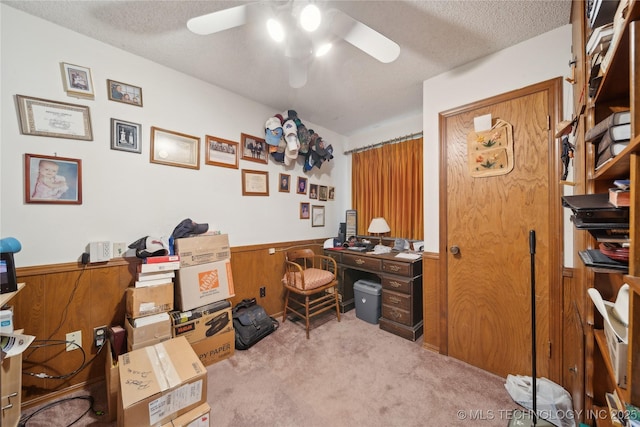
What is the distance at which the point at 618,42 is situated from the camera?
656mm

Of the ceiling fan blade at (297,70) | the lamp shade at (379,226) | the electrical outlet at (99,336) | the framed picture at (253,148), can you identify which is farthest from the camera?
the lamp shade at (379,226)

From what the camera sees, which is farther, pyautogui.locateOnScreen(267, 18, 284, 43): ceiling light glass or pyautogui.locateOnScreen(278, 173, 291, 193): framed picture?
pyautogui.locateOnScreen(278, 173, 291, 193): framed picture

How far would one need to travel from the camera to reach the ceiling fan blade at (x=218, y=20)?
46.1 inches

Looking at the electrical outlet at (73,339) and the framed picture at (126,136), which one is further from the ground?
the framed picture at (126,136)

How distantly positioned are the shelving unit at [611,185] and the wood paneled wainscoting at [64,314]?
2.68 meters

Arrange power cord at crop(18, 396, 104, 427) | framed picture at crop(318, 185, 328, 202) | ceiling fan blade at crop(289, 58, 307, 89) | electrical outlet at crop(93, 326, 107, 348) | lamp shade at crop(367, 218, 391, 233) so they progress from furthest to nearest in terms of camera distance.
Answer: framed picture at crop(318, 185, 328, 202), lamp shade at crop(367, 218, 391, 233), electrical outlet at crop(93, 326, 107, 348), ceiling fan blade at crop(289, 58, 307, 89), power cord at crop(18, 396, 104, 427)

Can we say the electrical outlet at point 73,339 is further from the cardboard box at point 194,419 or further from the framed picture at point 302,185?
the framed picture at point 302,185

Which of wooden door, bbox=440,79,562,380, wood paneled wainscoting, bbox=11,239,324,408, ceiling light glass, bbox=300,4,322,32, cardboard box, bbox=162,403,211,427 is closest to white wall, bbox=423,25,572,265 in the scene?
wooden door, bbox=440,79,562,380

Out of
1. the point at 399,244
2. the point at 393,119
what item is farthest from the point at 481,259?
the point at 393,119

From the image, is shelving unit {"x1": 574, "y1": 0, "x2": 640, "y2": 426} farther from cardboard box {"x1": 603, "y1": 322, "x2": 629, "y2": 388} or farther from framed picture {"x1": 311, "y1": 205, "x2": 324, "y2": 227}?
framed picture {"x1": 311, "y1": 205, "x2": 324, "y2": 227}

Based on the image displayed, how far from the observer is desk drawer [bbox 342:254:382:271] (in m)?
2.60

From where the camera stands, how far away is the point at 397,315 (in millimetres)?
2375

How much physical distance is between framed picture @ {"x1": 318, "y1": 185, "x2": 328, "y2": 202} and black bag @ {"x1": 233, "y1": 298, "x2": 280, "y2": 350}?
1678 mm

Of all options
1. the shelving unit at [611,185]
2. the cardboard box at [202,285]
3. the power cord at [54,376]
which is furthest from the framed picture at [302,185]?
the shelving unit at [611,185]
